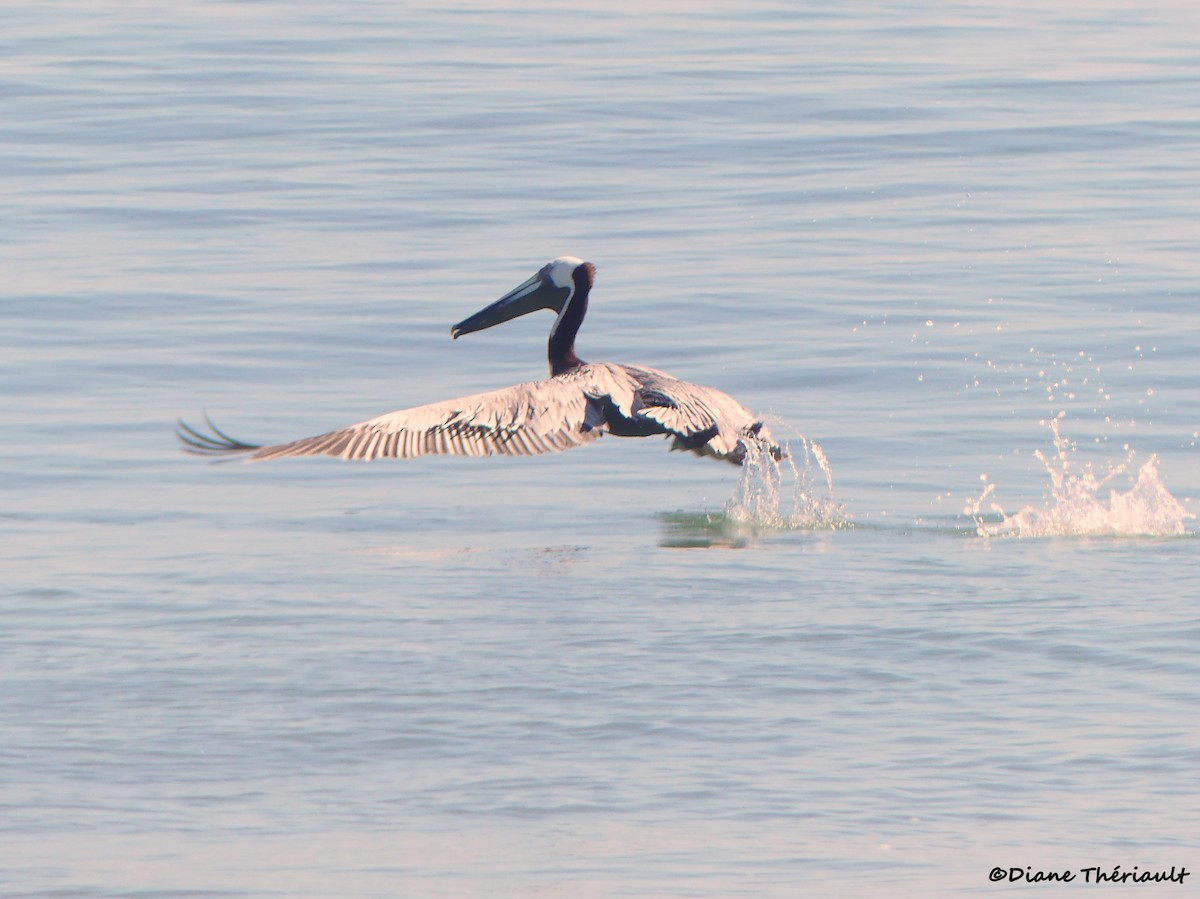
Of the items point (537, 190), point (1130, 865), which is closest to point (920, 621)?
point (1130, 865)

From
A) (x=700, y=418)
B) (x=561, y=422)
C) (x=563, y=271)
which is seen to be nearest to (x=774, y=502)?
(x=700, y=418)

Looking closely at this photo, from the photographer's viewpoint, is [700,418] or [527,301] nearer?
[700,418]

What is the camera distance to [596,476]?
12.4m

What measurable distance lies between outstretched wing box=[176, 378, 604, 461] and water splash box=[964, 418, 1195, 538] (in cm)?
201

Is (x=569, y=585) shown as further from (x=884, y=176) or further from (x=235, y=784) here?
(x=884, y=176)

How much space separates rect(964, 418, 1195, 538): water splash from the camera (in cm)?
1038

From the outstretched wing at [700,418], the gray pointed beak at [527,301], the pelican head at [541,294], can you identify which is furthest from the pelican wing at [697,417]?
the gray pointed beak at [527,301]

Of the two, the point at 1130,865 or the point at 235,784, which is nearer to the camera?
the point at 1130,865

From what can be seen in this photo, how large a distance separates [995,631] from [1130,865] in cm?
236

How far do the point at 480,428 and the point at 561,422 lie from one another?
0.41 metres

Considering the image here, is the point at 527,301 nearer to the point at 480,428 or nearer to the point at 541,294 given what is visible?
the point at 541,294

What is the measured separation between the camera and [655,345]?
591 inches

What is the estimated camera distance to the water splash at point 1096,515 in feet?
34.0

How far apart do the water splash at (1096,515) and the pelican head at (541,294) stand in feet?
8.13
